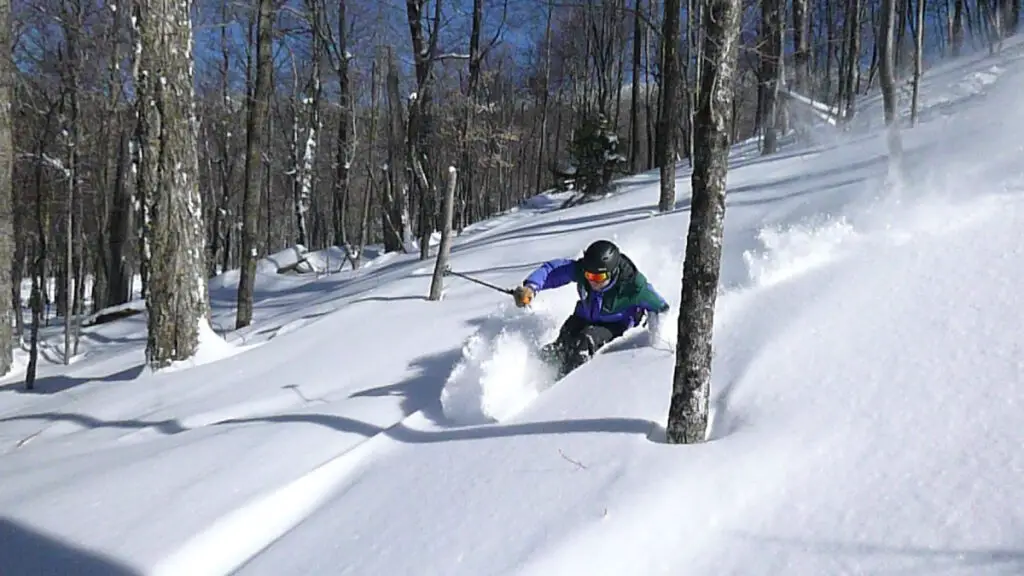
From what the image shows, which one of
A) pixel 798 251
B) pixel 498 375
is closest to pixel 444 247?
pixel 498 375

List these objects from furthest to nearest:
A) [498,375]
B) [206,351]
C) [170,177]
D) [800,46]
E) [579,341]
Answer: [800,46], [206,351], [170,177], [579,341], [498,375]

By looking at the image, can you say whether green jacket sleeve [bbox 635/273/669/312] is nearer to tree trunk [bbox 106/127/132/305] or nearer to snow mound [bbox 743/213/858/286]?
snow mound [bbox 743/213/858/286]

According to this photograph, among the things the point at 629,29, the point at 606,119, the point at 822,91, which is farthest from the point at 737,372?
the point at 629,29

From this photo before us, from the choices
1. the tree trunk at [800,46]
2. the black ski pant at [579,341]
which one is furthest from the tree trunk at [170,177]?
the tree trunk at [800,46]

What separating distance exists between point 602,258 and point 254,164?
8.03 m

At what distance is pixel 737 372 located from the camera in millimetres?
3729

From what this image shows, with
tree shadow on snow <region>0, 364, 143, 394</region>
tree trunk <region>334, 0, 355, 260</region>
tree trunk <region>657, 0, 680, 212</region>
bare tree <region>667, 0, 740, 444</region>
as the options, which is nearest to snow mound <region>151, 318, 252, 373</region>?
tree shadow on snow <region>0, 364, 143, 394</region>

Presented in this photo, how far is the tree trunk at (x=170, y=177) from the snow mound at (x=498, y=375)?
3.50 metres

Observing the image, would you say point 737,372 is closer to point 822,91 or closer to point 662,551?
point 662,551

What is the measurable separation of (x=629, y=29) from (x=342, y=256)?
61.2ft

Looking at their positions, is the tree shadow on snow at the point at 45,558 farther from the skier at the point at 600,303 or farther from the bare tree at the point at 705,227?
the skier at the point at 600,303

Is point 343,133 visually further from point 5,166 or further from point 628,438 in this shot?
point 628,438

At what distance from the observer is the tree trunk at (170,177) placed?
693 centimetres

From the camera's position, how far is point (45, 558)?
3473 millimetres
